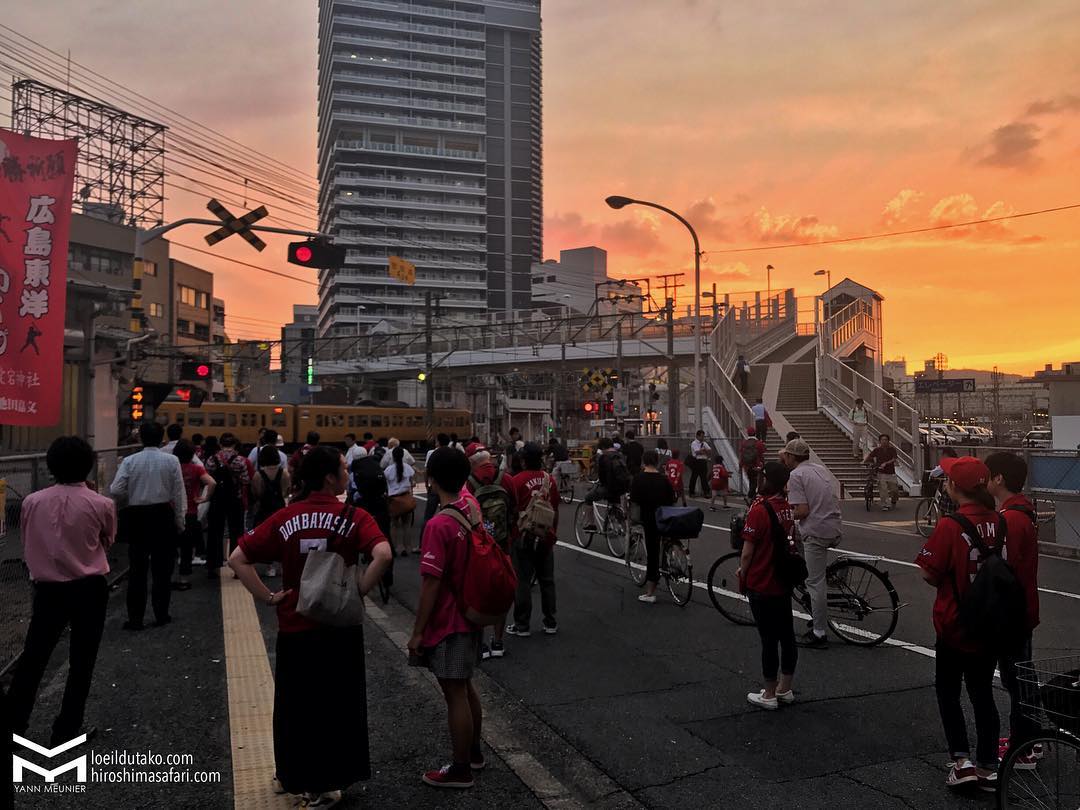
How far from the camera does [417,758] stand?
437 cm

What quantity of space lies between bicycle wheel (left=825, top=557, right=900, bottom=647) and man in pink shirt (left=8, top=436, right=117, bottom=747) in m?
5.72

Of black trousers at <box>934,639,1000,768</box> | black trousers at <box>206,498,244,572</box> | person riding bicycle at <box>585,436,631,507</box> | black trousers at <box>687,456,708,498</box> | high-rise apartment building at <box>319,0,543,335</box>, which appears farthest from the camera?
high-rise apartment building at <box>319,0,543,335</box>

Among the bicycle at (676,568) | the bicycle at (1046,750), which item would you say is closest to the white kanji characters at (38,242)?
the bicycle at (676,568)

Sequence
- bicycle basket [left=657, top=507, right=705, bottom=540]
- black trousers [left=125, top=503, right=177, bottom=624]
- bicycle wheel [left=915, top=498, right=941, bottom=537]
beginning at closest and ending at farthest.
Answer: black trousers [left=125, top=503, right=177, bottom=624], bicycle basket [left=657, top=507, right=705, bottom=540], bicycle wheel [left=915, top=498, right=941, bottom=537]

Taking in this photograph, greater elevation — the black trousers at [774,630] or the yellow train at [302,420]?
the yellow train at [302,420]

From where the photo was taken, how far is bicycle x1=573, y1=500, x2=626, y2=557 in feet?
38.0

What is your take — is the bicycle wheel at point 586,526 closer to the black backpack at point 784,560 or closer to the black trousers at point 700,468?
the black backpack at point 784,560

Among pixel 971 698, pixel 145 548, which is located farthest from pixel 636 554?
pixel 971 698

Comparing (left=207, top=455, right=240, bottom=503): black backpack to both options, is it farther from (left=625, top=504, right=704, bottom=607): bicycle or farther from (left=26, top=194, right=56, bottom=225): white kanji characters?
(left=625, top=504, right=704, bottom=607): bicycle

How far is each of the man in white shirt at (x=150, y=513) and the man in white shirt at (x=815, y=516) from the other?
18.6 feet

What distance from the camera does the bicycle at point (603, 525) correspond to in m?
11.6

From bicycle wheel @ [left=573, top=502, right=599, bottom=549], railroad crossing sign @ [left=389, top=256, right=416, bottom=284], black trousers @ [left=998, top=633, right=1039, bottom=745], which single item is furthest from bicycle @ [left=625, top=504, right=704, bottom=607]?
railroad crossing sign @ [left=389, top=256, right=416, bottom=284]

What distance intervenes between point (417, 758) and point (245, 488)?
7561 mm

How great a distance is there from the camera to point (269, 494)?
31.8ft
